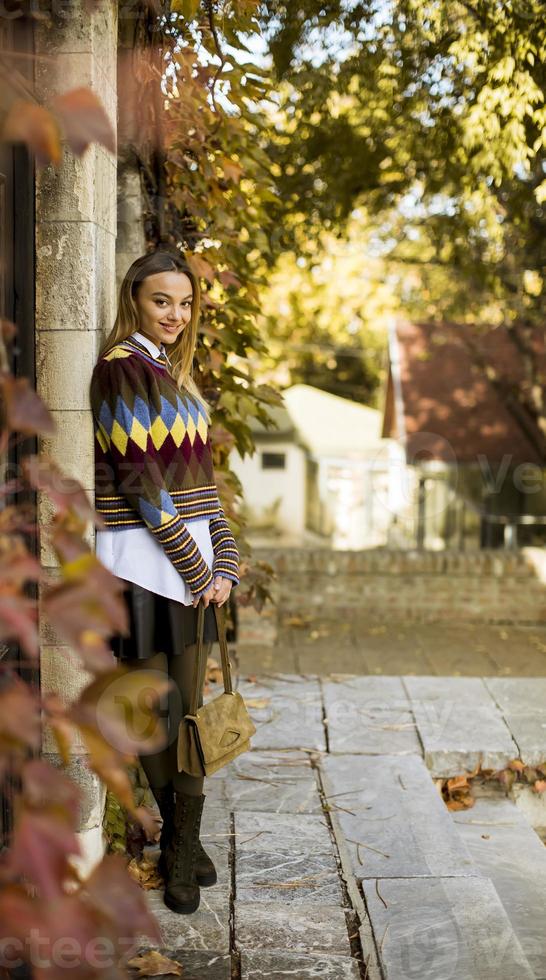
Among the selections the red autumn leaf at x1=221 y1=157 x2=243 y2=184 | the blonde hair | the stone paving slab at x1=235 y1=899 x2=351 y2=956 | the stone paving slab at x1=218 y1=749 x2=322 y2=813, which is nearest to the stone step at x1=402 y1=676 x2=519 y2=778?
the stone paving slab at x1=218 y1=749 x2=322 y2=813

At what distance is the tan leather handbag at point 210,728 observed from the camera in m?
2.82

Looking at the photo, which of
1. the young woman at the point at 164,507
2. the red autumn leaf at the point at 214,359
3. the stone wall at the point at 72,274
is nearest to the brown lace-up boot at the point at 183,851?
the young woman at the point at 164,507

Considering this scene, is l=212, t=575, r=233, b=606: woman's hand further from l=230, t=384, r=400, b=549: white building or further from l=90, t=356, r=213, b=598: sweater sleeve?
l=230, t=384, r=400, b=549: white building

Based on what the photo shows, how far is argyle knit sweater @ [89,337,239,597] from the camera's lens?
2.62 metres

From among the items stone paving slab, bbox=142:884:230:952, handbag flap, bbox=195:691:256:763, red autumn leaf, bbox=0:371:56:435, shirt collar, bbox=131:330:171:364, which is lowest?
stone paving slab, bbox=142:884:230:952

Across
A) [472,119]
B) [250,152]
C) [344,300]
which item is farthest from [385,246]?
[250,152]

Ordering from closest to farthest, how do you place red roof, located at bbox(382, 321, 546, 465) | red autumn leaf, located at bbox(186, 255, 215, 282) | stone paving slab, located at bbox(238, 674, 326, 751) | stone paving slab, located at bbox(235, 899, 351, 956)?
stone paving slab, located at bbox(235, 899, 351, 956), red autumn leaf, located at bbox(186, 255, 215, 282), stone paving slab, located at bbox(238, 674, 326, 751), red roof, located at bbox(382, 321, 546, 465)

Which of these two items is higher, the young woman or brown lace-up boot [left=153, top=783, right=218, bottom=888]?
the young woman

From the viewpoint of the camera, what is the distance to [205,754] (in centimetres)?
282

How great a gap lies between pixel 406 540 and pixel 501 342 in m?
4.74

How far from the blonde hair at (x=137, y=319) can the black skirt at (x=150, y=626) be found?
2.00 ft

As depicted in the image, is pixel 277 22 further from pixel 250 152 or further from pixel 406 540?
pixel 406 540

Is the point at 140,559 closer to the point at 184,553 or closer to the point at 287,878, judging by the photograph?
the point at 184,553

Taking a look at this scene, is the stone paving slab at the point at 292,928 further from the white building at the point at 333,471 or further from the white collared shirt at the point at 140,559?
the white building at the point at 333,471
